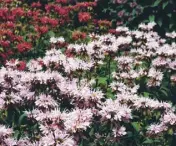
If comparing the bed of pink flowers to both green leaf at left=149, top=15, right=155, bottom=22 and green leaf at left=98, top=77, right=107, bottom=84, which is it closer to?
green leaf at left=98, top=77, right=107, bottom=84

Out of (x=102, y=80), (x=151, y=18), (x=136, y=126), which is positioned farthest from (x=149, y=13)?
(x=136, y=126)

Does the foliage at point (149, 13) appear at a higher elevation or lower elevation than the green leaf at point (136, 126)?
higher

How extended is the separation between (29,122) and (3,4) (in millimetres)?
4504

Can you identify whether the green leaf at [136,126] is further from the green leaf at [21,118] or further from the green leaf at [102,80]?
the green leaf at [21,118]

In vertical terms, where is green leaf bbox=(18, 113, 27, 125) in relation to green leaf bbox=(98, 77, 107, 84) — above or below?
above

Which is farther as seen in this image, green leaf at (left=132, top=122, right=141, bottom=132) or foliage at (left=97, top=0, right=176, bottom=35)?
foliage at (left=97, top=0, right=176, bottom=35)

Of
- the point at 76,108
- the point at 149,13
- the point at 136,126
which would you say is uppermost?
the point at 76,108

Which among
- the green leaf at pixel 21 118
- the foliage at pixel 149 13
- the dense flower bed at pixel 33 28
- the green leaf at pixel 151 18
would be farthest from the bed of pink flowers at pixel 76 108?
the foliage at pixel 149 13

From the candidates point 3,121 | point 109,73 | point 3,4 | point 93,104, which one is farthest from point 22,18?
point 93,104

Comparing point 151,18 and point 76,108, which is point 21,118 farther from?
point 151,18

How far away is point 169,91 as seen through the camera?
6066 millimetres

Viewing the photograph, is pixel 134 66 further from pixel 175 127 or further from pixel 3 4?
pixel 3 4

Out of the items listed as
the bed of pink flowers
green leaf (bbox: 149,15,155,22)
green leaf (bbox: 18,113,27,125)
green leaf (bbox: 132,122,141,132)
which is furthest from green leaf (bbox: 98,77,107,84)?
green leaf (bbox: 149,15,155,22)

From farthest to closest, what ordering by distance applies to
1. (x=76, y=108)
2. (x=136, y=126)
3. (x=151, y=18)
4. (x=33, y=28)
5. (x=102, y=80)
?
(x=151, y=18)
(x=33, y=28)
(x=102, y=80)
(x=136, y=126)
(x=76, y=108)
